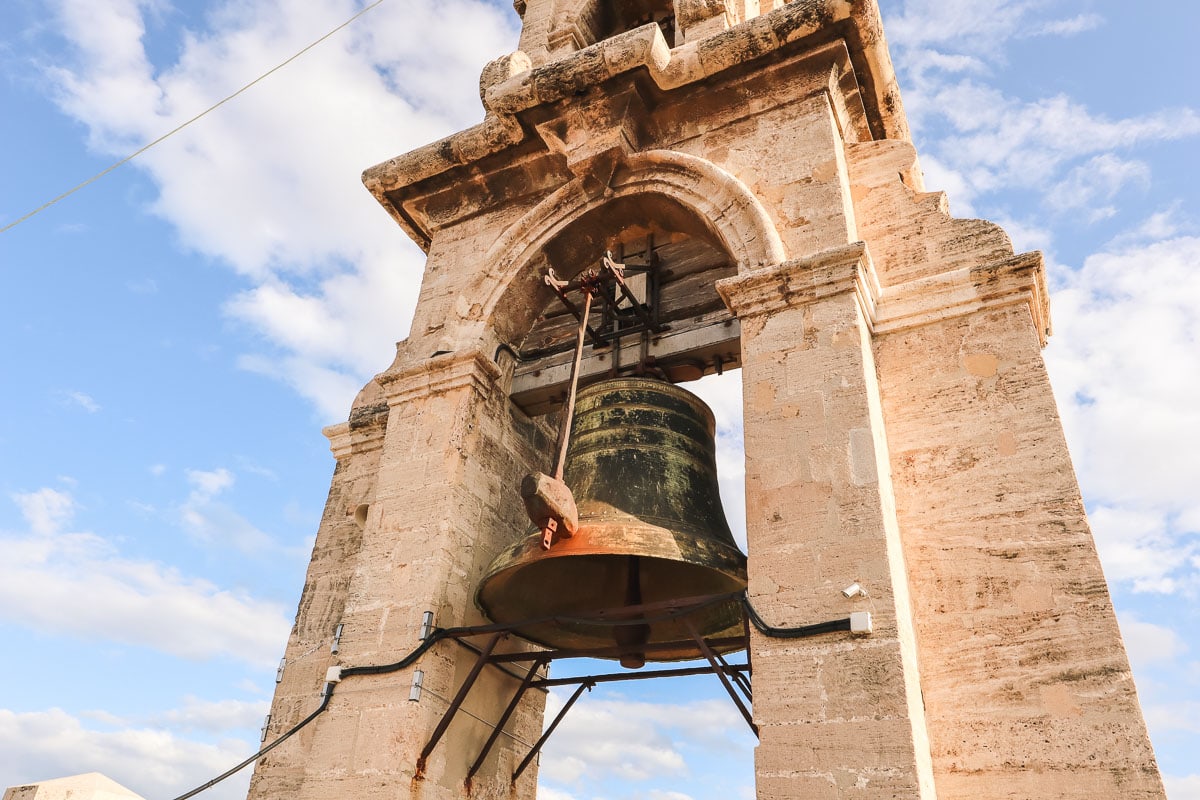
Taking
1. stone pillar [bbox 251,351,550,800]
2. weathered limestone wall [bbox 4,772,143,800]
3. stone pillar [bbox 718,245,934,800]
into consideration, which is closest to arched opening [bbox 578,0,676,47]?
stone pillar [bbox 251,351,550,800]

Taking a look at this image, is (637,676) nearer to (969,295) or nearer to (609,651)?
(609,651)

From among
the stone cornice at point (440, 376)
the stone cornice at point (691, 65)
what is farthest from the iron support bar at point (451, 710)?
the stone cornice at point (691, 65)

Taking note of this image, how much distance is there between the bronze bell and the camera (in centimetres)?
404

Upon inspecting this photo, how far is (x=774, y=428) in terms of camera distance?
4.06 meters

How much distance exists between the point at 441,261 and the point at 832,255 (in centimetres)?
286

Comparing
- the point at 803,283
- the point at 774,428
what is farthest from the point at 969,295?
the point at 774,428

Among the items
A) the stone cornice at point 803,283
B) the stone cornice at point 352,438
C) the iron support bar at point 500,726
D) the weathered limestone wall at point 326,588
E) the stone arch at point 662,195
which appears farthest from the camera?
the stone cornice at point 352,438

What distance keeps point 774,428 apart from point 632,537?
0.83 m

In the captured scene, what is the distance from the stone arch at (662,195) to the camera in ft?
15.8

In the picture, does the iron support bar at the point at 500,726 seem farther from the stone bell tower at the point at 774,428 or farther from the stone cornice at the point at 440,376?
the stone cornice at the point at 440,376

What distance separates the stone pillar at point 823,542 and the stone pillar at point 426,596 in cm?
166

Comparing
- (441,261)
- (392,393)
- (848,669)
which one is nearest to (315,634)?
(392,393)

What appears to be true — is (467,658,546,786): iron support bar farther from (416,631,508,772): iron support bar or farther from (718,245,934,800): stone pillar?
(718,245,934,800): stone pillar

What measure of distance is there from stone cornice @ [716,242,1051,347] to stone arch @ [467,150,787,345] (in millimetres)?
208
